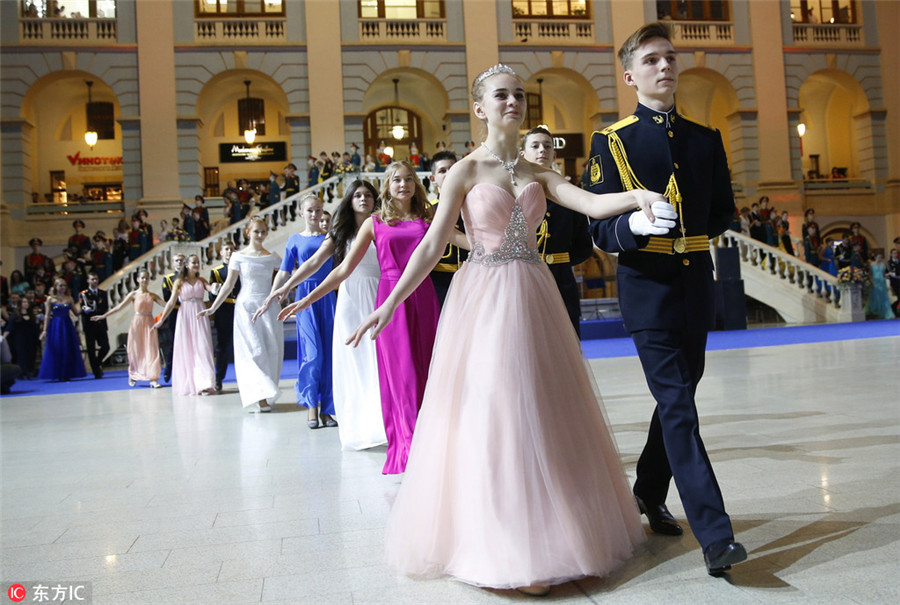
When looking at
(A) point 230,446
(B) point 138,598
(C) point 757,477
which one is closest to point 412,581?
(B) point 138,598

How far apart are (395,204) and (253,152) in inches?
921

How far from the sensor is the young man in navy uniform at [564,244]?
520 centimetres

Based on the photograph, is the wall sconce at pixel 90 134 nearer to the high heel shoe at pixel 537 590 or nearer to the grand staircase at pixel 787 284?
the grand staircase at pixel 787 284

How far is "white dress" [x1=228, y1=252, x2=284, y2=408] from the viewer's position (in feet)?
30.8

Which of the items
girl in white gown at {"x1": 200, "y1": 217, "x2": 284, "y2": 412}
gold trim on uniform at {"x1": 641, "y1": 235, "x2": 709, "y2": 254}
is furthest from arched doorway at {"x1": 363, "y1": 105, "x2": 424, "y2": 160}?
gold trim on uniform at {"x1": 641, "y1": 235, "x2": 709, "y2": 254}

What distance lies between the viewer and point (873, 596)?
2.70 meters

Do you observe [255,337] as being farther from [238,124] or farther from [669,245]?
[238,124]

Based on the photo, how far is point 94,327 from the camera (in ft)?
51.8

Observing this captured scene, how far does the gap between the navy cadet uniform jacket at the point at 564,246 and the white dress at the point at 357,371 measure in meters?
2.03

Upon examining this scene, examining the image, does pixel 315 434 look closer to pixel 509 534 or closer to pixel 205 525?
pixel 205 525

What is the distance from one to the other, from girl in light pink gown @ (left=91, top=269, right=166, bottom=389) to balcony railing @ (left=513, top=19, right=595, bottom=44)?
58.6ft

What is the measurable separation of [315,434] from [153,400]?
197 inches

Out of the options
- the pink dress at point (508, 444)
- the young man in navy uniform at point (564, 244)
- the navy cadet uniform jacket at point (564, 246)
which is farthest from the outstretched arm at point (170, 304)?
the pink dress at point (508, 444)

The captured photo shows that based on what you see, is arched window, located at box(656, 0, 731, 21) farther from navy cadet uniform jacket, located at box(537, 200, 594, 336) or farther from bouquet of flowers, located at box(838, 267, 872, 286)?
navy cadet uniform jacket, located at box(537, 200, 594, 336)
